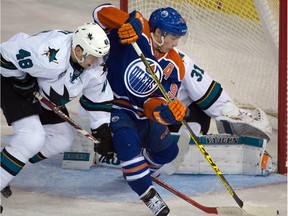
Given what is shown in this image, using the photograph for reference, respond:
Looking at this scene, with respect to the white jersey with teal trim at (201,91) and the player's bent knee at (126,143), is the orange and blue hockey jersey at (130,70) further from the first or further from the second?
the white jersey with teal trim at (201,91)

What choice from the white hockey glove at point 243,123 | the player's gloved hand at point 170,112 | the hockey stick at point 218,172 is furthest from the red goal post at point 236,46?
the player's gloved hand at point 170,112

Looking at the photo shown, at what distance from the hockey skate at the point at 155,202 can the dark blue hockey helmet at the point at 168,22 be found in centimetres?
66

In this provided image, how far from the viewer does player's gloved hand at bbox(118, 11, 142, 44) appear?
3.64 meters

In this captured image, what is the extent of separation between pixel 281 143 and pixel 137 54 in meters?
0.87

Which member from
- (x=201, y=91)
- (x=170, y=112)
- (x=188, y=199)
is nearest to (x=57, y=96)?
(x=170, y=112)

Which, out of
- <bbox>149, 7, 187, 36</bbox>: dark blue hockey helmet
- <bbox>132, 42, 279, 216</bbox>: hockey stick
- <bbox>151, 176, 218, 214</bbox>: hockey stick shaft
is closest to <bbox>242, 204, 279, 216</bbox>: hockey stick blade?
<bbox>132, 42, 279, 216</bbox>: hockey stick

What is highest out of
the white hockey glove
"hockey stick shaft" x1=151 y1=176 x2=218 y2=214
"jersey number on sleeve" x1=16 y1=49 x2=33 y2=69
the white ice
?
"jersey number on sleeve" x1=16 y1=49 x2=33 y2=69

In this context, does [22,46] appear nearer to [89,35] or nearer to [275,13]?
[89,35]

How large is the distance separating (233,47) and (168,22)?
4.36 ft

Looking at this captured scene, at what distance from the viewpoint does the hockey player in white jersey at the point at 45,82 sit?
3.44 meters

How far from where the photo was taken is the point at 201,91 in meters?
4.26

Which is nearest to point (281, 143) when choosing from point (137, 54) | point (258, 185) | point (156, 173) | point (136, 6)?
point (258, 185)

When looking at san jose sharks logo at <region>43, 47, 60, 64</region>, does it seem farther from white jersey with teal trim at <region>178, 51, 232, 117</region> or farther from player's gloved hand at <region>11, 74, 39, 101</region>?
white jersey with teal trim at <region>178, 51, 232, 117</region>

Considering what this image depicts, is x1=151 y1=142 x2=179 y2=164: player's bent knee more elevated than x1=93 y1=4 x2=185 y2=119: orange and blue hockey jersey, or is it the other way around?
x1=93 y1=4 x2=185 y2=119: orange and blue hockey jersey
